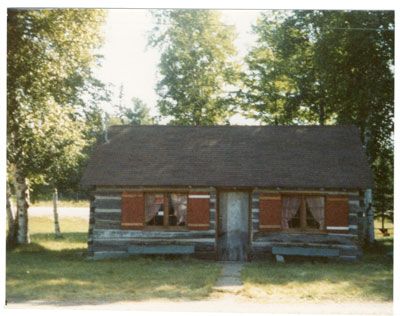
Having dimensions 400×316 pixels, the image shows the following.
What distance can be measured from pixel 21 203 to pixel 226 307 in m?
10.2

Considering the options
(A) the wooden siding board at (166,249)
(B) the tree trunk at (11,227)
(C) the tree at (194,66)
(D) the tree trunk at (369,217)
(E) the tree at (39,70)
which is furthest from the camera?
(C) the tree at (194,66)

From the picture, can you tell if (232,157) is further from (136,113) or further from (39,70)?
(136,113)

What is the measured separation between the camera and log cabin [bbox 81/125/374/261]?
13.1 metres

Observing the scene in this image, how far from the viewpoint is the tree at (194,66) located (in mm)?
19172

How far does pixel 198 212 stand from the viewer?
13336 mm

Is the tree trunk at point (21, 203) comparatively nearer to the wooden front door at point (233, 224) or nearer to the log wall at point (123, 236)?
the log wall at point (123, 236)

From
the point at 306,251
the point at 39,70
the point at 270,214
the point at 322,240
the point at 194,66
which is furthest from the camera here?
the point at 194,66

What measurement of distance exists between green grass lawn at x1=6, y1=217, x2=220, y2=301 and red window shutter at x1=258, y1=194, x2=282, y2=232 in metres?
2.27

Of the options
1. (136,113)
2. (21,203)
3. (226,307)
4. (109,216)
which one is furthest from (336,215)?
→ (136,113)

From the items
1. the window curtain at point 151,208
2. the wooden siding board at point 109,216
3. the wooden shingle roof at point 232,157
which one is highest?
the wooden shingle roof at point 232,157

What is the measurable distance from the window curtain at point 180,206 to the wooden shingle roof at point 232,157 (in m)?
0.63

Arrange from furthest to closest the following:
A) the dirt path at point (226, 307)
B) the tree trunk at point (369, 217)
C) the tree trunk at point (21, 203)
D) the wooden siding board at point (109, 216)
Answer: the tree trunk at point (369, 217) → the tree trunk at point (21, 203) → the wooden siding board at point (109, 216) → the dirt path at point (226, 307)

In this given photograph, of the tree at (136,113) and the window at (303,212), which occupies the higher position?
the tree at (136,113)

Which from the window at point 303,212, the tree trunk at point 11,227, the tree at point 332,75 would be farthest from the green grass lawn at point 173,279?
the tree at point 332,75
